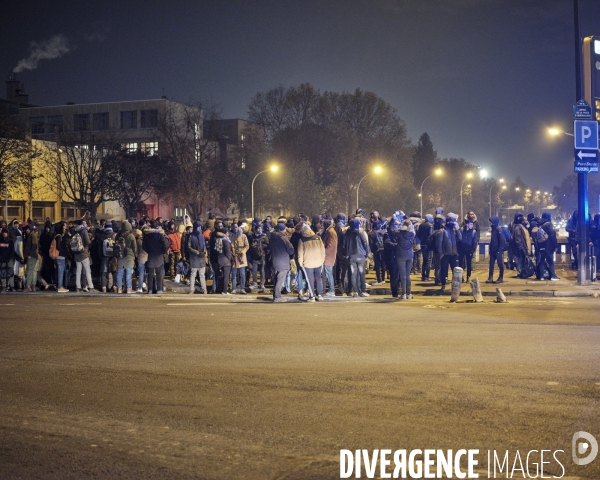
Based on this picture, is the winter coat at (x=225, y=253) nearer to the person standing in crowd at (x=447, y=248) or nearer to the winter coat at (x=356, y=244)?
the winter coat at (x=356, y=244)

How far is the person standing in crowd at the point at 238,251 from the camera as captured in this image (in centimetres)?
2064

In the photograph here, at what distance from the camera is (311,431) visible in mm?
6543

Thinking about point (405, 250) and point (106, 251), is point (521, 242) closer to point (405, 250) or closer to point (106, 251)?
point (405, 250)

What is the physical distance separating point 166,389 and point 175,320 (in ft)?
20.5

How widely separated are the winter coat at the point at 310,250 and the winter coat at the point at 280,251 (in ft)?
0.91

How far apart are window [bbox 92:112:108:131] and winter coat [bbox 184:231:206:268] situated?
6775 centimetres

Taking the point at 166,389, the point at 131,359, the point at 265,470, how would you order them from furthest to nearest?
the point at 131,359 < the point at 166,389 < the point at 265,470

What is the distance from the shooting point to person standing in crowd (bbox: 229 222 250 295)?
813 inches

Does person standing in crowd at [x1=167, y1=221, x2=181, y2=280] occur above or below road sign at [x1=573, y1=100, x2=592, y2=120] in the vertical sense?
below

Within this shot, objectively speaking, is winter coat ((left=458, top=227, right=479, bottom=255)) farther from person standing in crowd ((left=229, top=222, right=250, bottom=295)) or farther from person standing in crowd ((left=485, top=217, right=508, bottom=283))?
person standing in crowd ((left=229, top=222, right=250, bottom=295))

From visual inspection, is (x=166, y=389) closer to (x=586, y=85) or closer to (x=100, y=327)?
(x=100, y=327)

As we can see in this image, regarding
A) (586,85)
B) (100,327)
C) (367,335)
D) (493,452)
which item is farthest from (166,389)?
(586,85)

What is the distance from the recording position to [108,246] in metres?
20.9

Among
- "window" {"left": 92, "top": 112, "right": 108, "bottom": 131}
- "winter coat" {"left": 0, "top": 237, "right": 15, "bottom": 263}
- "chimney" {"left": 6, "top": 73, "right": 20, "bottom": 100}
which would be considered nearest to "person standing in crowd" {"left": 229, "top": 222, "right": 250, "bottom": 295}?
"winter coat" {"left": 0, "top": 237, "right": 15, "bottom": 263}
